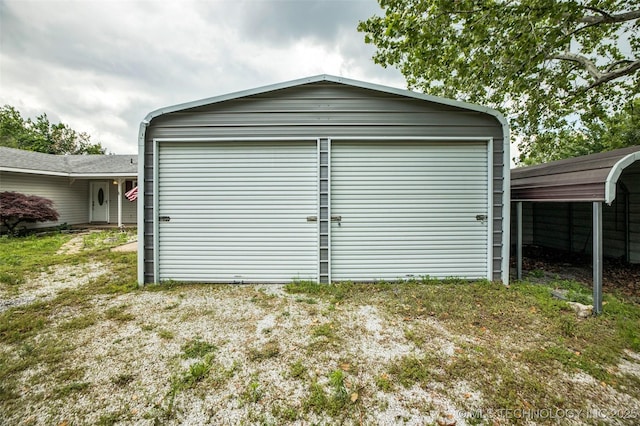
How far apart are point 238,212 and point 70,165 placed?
41.2ft

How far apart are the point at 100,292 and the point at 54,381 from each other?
7.74 ft

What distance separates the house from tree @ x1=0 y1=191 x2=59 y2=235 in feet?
3.04

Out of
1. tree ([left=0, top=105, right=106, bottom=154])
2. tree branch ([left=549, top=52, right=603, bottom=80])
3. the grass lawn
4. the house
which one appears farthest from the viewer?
tree ([left=0, top=105, right=106, bottom=154])

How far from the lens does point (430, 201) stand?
14.4 ft

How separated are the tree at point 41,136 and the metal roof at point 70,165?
73.6 ft

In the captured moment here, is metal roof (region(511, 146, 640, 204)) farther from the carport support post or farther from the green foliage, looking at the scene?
the green foliage

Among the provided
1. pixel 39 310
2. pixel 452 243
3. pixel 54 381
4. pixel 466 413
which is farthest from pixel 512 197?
pixel 39 310

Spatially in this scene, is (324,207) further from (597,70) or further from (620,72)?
(597,70)

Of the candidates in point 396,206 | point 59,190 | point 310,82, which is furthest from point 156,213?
point 59,190

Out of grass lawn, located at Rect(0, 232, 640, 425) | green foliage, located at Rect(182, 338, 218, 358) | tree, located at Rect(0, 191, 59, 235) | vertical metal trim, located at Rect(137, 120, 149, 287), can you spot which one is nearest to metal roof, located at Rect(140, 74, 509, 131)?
vertical metal trim, located at Rect(137, 120, 149, 287)

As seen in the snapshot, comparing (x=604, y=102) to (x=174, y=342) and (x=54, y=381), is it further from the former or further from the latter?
(x=54, y=381)

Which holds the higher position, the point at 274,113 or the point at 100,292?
the point at 274,113

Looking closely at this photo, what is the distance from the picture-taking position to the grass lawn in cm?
179

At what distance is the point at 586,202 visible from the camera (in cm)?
486
